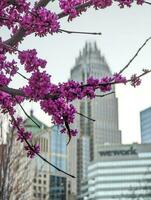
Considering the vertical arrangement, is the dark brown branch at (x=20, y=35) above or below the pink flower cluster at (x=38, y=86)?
above

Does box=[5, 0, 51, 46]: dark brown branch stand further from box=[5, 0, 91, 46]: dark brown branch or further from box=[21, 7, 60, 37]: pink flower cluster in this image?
box=[21, 7, 60, 37]: pink flower cluster

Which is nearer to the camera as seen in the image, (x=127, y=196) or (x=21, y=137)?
(x=21, y=137)

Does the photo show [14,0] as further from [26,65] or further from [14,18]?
[26,65]

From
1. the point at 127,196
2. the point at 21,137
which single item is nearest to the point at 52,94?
the point at 21,137

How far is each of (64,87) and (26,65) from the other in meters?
0.57

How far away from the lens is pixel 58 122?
679 centimetres

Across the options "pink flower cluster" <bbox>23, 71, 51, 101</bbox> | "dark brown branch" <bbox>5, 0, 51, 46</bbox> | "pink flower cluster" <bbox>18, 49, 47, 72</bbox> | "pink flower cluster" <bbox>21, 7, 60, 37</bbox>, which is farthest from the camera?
"dark brown branch" <bbox>5, 0, 51, 46</bbox>

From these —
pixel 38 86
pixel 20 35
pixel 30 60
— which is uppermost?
pixel 20 35

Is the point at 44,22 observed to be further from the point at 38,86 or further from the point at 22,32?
the point at 22,32

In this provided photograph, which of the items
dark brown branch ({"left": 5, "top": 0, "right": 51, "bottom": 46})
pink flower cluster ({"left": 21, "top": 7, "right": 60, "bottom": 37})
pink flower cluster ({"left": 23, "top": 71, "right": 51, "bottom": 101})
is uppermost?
dark brown branch ({"left": 5, "top": 0, "right": 51, "bottom": 46})

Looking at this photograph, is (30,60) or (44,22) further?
(30,60)

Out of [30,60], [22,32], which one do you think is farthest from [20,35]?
[30,60]

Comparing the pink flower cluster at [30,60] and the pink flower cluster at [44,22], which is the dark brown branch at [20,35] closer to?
the pink flower cluster at [30,60]

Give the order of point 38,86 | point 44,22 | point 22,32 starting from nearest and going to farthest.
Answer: point 44,22 < point 38,86 < point 22,32
